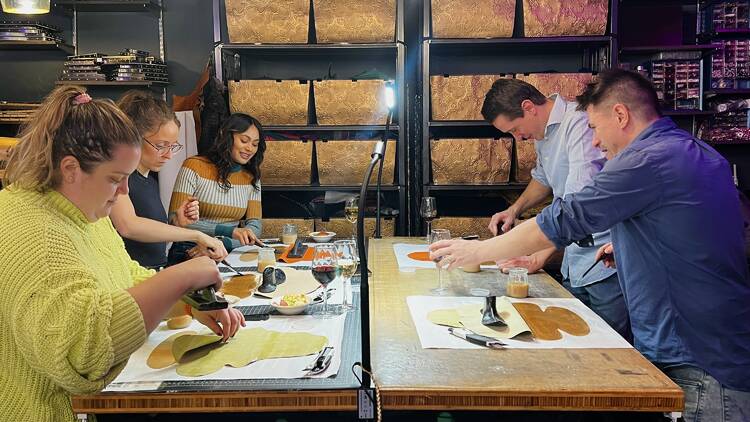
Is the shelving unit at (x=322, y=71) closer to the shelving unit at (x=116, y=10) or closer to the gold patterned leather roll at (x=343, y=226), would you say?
the gold patterned leather roll at (x=343, y=226)

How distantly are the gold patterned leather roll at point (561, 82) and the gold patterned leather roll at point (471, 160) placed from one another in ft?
1.31

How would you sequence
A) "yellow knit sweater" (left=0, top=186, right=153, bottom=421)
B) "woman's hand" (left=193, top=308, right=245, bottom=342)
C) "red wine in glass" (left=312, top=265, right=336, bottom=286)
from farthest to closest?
"red wine in glass" (left=312, top=265, right=336, bottom=286)
"woman's hand" (left=193, top=308, right=245, bottom=342)
"yellow knit sweater" (left=0, top=186, right=153, bottom=421)

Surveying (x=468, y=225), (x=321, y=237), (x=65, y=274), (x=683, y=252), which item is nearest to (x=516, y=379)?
(x=683, y=252)

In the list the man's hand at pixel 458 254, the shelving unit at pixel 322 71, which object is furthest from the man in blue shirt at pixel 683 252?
the shelving unit at pixel 322 71

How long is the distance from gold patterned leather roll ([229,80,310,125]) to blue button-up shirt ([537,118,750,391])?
253 centimetres

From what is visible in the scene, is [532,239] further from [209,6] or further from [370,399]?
[209,6]

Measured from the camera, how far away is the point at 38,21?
4.47 meters

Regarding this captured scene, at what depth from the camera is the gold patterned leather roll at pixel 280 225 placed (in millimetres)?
4113

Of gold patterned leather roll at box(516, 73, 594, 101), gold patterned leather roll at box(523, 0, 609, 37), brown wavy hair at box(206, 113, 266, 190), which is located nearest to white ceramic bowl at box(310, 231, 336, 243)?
brown wavy hair at box(206, 113, 266, 190)

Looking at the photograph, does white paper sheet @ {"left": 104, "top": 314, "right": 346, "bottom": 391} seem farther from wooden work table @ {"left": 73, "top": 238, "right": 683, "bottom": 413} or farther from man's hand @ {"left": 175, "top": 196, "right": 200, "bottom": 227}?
man's hand @ {"left": 175, "top": 196, "right": 200, "bottom": 227}

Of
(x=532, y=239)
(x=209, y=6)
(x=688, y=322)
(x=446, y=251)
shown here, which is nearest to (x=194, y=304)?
(x=446, y=251)

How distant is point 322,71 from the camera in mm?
4516

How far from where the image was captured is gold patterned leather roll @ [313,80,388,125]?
3953 mm

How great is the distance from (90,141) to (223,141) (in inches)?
83.8
